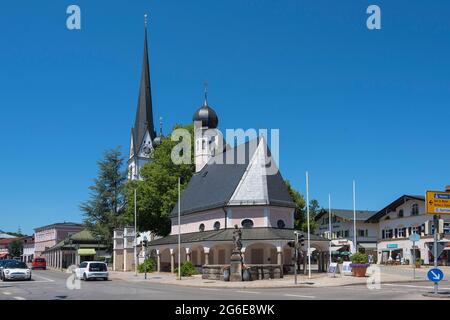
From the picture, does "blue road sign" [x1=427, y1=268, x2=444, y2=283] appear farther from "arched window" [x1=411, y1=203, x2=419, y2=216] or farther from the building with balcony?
the building with balcony

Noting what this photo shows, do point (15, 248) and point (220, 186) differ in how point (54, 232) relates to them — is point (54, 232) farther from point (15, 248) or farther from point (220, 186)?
point (220, 186)

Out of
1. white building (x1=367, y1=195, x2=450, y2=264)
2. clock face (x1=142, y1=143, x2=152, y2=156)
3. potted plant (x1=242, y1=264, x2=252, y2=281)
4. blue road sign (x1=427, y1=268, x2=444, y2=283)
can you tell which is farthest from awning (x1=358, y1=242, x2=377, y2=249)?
blue road sign (x1=427, y1=268, x2=444, y2=283)

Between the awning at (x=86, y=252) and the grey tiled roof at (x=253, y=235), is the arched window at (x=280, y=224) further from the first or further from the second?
the awning at (x=86, y=252)

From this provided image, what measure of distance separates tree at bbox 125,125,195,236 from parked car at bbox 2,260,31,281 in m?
27.8

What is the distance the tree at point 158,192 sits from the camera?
6776 centimetres

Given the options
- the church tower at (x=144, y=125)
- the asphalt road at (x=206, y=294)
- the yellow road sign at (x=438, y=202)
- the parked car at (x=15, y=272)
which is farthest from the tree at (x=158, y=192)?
the yellow road sign at (x=438, y=202)

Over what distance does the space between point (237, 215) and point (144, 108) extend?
59444mm

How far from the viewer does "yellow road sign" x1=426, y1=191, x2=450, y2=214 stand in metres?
24.7

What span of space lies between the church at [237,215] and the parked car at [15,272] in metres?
13.5

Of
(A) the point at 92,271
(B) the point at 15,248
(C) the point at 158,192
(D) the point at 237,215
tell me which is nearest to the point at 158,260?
(C) the point at 158,192

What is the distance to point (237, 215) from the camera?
53.0 metres

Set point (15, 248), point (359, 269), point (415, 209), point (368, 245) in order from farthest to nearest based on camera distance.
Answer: point (15, 248) < point (368, 245) < point (415, 209) < point (359, 269)

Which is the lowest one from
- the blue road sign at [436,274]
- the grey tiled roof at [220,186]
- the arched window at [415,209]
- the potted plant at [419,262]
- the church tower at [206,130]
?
the potted plant at [419,262]

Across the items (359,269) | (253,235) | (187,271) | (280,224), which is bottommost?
(187,271)
